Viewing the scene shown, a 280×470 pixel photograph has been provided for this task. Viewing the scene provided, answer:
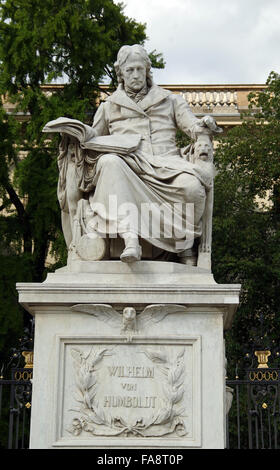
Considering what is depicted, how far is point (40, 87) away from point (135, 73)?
30.7 feet

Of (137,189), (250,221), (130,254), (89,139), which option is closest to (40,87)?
(250,221)

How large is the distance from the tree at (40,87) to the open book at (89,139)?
8.02m

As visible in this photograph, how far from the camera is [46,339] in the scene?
6.00m

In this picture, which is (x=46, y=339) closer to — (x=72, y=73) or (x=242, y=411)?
(x=242, y=411)

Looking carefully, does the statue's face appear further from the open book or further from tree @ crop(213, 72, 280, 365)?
tree @ crop(213, 72, 280, 365)

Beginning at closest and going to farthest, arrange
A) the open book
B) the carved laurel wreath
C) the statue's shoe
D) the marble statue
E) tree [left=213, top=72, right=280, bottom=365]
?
1. the carved laurel wreath
2. the statue's shoe
3. the marble statue
4. the open book
5. tree [left=213, top=72, right=280, bottom=365]

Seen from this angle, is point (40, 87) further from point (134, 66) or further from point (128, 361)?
point (128, 361)

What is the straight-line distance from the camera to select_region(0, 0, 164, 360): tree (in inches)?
598

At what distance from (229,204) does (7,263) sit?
449 cm

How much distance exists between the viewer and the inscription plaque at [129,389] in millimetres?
5754

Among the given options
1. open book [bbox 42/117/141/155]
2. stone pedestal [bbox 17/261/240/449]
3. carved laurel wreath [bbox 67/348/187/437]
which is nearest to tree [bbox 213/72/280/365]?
open book [bbox 42/117/141/155]

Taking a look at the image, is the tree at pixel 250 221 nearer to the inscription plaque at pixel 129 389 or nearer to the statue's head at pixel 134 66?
the statue's head at pixel 134 66

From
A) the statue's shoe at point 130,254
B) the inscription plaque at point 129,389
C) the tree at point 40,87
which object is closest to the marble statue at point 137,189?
the statue's shoe at point 130,254

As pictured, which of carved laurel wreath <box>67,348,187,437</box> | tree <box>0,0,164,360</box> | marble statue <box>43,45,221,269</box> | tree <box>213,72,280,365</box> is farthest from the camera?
tree <box>0,0,164,360</box>
